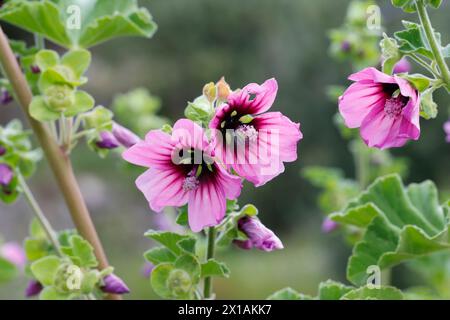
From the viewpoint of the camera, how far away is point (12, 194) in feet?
2.78

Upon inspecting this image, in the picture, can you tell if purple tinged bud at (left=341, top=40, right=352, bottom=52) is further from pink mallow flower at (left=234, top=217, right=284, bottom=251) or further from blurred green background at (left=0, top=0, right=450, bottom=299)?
blurred green background at (left=0, top=0, right=450, bottom=299)

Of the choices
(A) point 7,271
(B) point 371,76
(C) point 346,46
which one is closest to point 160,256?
(B) point 371,76

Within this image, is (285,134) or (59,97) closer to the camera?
(285,134)

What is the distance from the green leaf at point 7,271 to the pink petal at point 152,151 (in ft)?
1.73

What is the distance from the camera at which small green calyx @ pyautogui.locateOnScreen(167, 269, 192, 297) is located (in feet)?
2.02

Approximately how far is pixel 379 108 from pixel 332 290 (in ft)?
0.66

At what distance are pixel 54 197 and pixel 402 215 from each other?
627cm

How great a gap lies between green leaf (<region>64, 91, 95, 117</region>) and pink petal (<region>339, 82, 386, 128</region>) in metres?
0.27

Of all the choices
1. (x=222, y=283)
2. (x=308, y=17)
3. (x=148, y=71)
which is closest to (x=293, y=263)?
(x=222, y=283)

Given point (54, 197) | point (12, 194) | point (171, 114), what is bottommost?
point (12, 194)

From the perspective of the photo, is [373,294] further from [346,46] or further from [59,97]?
[346,46]

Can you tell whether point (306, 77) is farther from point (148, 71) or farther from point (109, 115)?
point (109, 115)

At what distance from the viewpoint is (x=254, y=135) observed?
606 mm

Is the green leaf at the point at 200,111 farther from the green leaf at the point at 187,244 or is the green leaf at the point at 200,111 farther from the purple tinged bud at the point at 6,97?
the purple tinged bud at the point at 6,97
